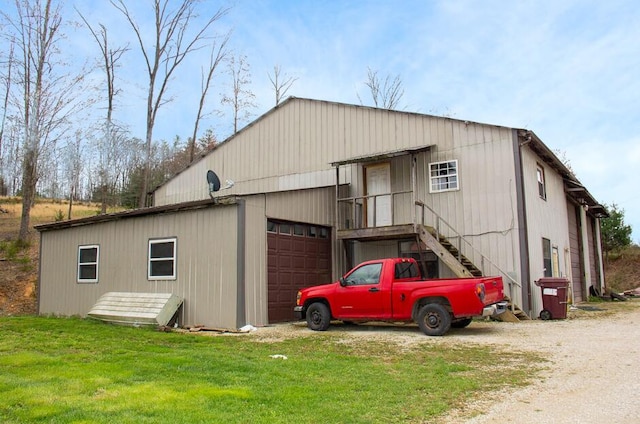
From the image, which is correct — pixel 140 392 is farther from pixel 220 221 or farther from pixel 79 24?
pixel 79 24

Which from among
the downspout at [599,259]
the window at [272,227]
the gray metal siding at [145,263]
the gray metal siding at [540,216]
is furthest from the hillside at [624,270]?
the gray metal siding at [145,263]

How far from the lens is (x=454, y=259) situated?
1380 cm

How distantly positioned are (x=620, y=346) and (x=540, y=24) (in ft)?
27.0

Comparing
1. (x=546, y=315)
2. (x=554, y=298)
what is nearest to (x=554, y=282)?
(x=554, y=298)

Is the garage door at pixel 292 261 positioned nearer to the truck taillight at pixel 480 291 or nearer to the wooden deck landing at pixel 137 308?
the wooden deck landing at pixel 137 308

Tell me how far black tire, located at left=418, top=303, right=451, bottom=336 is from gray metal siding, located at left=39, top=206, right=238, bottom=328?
4647 millimetres

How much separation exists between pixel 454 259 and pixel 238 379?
8.54 metres

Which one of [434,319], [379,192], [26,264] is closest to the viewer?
[434,319]

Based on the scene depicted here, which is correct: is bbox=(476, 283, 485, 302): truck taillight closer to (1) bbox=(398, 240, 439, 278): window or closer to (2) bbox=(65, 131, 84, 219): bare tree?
(1) bbox=(398, 240, 439, 278): window

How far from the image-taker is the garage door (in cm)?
1418

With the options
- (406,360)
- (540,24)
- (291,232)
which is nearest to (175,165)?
(291,232)

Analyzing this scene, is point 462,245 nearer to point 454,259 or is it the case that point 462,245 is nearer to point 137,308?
point 454,259

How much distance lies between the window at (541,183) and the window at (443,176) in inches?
127

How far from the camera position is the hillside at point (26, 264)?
2016cm
